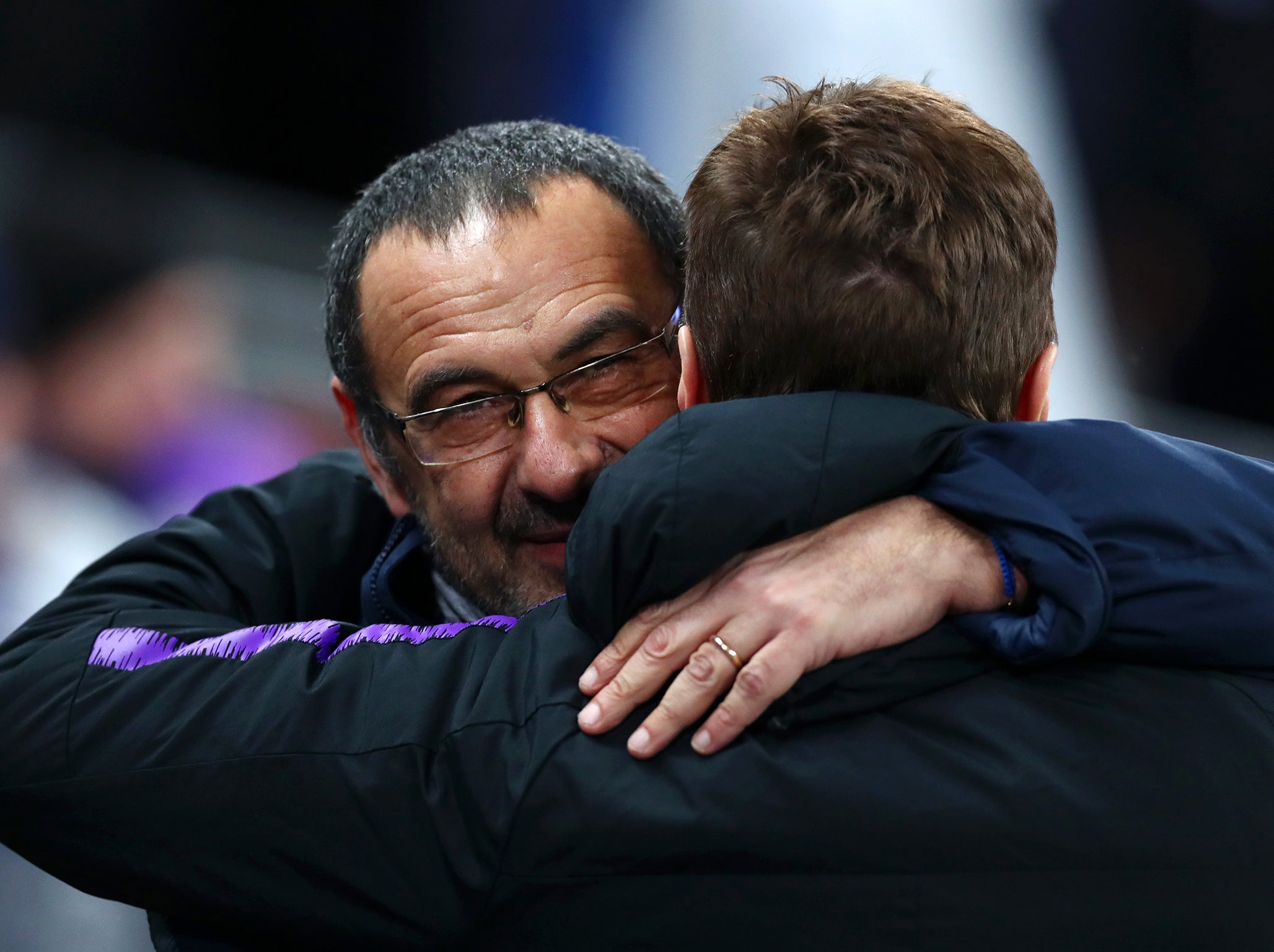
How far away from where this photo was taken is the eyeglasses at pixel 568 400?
6.01ft

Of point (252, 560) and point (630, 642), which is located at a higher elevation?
point (630, 642)

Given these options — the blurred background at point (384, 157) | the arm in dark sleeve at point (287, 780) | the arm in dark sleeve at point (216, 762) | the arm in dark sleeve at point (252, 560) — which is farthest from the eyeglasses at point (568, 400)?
the blurred background at point (384, 157)

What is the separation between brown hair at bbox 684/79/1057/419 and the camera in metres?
1.11

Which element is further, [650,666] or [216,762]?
[216,762]

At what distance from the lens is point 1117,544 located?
1.02m

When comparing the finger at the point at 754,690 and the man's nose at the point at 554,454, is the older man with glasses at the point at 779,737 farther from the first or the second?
the man's nose at the point at 554,454

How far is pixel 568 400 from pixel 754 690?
900 millimetres

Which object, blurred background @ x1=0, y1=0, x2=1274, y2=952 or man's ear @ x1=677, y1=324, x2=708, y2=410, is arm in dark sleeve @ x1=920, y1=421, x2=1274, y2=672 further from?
blurred background @ x1=0, y1=0, x2=1274, y2=952

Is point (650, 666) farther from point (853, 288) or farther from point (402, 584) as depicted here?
point (402, 584)

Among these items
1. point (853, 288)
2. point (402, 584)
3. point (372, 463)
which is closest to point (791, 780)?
point (853, 288)

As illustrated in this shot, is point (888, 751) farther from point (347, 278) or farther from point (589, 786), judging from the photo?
point (347, 278)

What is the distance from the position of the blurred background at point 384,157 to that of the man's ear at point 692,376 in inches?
118

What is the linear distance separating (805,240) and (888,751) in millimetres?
500

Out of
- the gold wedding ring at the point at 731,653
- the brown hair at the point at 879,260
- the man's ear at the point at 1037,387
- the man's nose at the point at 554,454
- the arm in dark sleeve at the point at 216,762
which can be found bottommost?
the arm in dark sleeve at the point at 216,762
